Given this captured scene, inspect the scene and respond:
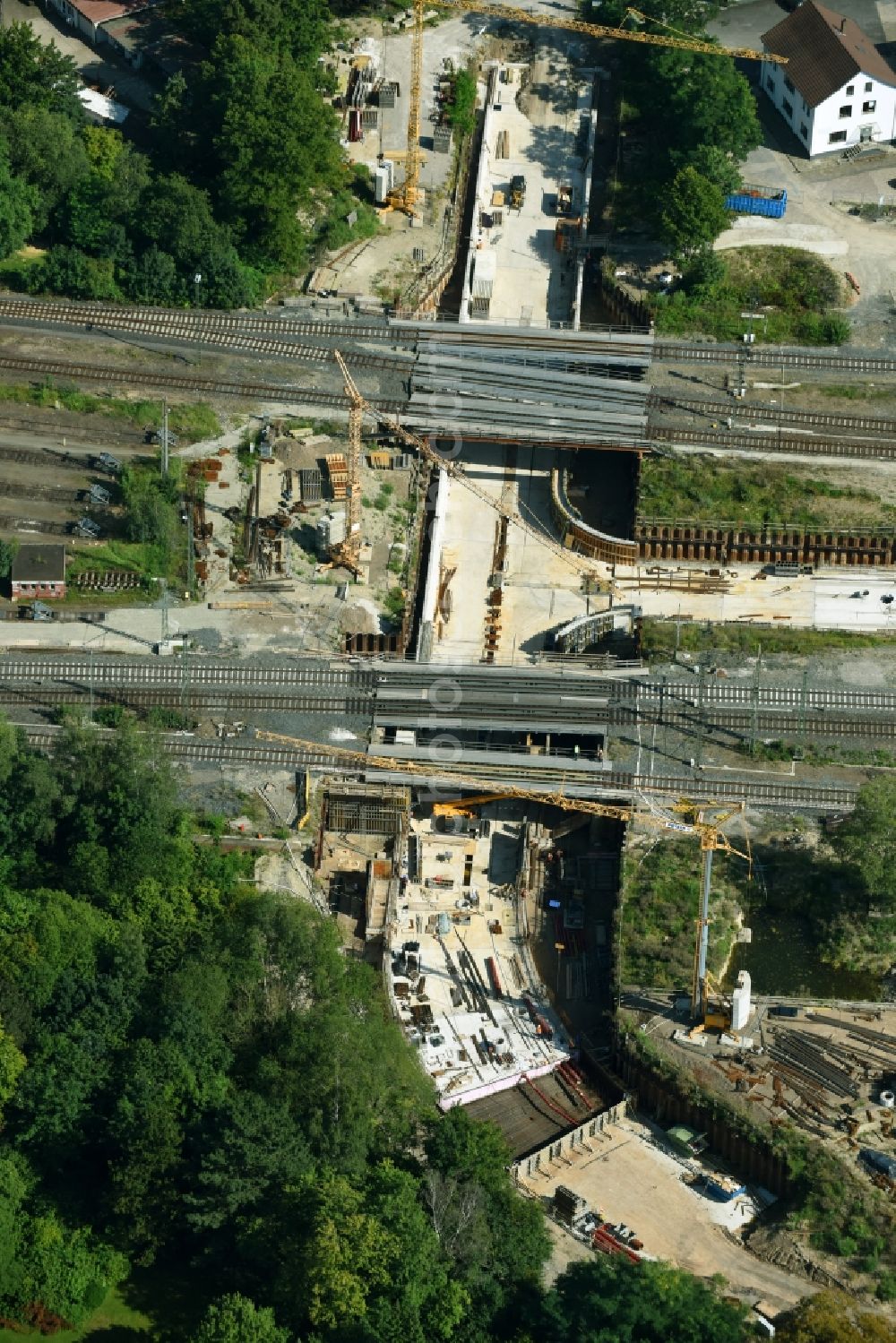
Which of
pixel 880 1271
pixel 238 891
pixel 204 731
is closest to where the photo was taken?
pixel 880 1271

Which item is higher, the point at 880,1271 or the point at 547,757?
the point at 547,757

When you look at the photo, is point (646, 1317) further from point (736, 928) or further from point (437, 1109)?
point (736, 928)

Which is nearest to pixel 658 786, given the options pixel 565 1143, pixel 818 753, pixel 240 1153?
pixel 818 753

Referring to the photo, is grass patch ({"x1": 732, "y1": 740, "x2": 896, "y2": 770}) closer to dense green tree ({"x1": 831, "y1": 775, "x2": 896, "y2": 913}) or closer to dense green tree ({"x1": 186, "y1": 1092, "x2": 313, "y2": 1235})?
dense green tree ({"x1": 831, "y1": 775, "x2": 896, "y2": 913})

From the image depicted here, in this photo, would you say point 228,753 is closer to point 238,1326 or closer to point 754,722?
point 754,722

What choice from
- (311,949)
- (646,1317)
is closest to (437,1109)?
(311,949)

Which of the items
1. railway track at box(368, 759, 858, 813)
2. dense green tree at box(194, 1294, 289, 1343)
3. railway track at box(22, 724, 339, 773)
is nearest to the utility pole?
railway track at box(368, 759, 858, 813)

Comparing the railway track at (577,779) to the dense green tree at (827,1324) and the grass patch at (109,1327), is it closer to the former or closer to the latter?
the dense green tree at (827,1324)

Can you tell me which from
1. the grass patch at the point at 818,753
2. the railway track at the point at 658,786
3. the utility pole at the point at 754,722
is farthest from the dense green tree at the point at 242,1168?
the grass patch at the point at 818,753
